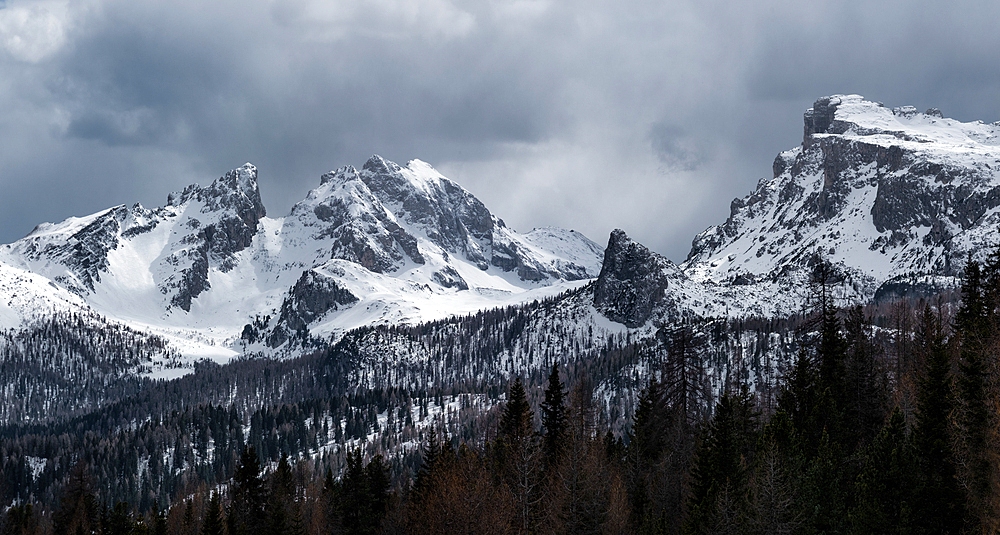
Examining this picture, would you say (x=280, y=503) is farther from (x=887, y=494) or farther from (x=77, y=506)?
(x=887, y=494)

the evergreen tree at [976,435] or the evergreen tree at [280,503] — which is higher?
the evergreen tree at [976,435]

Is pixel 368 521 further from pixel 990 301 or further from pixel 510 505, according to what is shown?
pixel 990 301

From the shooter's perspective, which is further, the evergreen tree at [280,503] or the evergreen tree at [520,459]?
the evergreen tree at [280,503]

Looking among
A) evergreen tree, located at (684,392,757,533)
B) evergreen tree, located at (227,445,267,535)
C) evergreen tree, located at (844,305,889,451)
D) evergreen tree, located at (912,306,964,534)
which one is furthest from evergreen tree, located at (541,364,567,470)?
evergreen tree, located at (912,306,964,534)

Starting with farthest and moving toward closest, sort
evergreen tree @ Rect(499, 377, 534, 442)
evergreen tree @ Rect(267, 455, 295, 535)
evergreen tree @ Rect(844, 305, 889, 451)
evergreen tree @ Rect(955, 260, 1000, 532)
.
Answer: evergreen tree @ Rect(267, 455, 295, 535)
evergreen tree @ Rect(499, 377, 534, 442)
evergreen tree @ Rect(844, 305, 889, 451)
evergreen tree @ Rect(955, 260, 1000, 532)

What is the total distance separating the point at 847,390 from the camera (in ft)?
216

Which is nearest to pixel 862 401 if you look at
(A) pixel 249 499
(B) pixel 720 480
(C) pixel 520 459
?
(B) pixel 720 480

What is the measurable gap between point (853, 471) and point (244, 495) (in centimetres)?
5362

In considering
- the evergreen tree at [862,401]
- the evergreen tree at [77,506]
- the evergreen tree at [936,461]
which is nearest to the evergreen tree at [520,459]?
the evergreen tree at [936,461]

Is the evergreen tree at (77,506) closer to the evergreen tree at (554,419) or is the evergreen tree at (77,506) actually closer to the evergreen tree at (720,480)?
the evergreen tree at (554,419)

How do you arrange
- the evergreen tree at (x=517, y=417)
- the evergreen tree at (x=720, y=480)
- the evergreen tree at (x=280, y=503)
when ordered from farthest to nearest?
the evergreen tree at (x=280, y=503) → the evergreen tree at (x=517, y=417) → the evergreen tree at (x=720, y=480)

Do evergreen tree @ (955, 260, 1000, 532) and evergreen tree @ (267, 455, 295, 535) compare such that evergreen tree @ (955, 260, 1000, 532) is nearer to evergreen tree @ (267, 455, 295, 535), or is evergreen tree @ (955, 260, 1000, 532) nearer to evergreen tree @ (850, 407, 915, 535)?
evergreen tree @ (850, 407, 915, 535)

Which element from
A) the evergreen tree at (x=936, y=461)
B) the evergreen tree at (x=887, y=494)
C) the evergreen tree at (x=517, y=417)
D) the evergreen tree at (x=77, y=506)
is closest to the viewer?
the evergreen tree at (x=936, y=461)

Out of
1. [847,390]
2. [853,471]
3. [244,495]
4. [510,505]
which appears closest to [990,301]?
[847,390]
